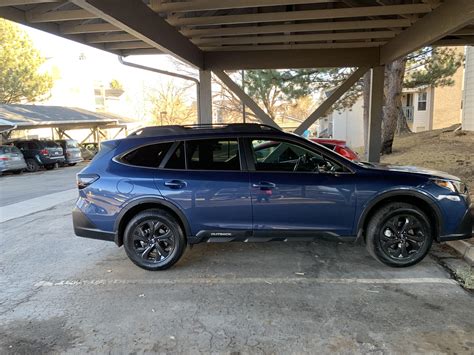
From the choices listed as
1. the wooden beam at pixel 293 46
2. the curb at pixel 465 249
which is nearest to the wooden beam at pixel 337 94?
the wooden beam at pixel 293 46

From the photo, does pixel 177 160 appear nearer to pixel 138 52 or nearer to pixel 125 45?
pixel 125 45

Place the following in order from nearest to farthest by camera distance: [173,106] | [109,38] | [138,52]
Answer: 1. [109,38]
2. [138,52]
3. [173,106]

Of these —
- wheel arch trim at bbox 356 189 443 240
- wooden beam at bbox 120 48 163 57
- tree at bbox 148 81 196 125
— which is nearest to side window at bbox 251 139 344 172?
wheel arch trim at bbox 356 189 443 240

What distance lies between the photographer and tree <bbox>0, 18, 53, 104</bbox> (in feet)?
94.5

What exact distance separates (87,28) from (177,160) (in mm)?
4073

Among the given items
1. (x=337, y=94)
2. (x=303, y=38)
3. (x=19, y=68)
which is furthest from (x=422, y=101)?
(x=19, y=68)

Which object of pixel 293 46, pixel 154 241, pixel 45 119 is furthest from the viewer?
pixel 45 119

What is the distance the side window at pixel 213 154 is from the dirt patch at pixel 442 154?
558cm

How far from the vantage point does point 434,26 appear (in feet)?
20.7

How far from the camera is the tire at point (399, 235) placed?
4.56 m

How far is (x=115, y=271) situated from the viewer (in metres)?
4.91

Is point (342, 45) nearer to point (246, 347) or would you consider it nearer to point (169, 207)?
point (169, 207)

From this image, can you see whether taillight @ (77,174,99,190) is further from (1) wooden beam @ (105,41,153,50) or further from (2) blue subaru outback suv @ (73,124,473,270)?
(1) wooden beam @ (105,41,153,50)

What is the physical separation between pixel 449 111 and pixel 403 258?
30.8 meters
